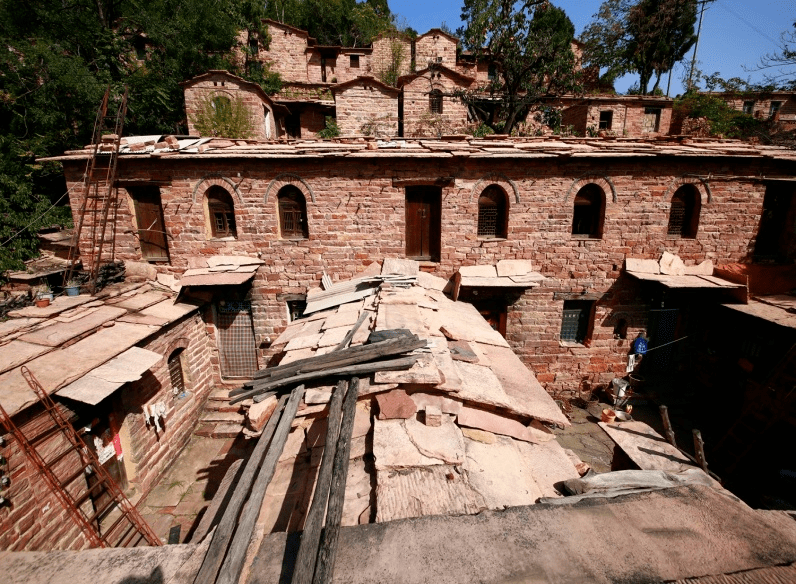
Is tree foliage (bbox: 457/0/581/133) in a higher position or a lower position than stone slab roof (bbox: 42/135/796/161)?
higher

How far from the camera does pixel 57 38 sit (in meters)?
15.7

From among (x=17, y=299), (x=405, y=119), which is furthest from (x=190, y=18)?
(x=17, y=299)

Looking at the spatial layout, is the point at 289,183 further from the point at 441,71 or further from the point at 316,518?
the point at 441,71

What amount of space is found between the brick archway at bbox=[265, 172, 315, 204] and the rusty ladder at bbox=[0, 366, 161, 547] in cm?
602

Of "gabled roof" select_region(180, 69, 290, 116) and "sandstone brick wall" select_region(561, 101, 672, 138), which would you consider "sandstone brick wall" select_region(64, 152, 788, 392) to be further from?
"sandstone brick wall" select_region(561, 101, 672, 138)

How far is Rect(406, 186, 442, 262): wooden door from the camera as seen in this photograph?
934 cm

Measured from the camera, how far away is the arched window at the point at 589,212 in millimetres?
9188

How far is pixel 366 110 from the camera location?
1811 centimetres

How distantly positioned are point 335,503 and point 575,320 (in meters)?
9.57

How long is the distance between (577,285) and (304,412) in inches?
337

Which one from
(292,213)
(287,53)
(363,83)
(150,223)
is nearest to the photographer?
(292,213)

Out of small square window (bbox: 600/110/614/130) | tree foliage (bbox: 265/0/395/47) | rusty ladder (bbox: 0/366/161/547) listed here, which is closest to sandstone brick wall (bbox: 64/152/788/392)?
rusty ladder (bbox: 0/366/161/547)

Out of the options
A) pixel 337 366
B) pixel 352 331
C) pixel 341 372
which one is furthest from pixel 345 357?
pixel 352 331

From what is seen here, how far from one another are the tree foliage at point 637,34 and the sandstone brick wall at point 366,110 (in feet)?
52.8
